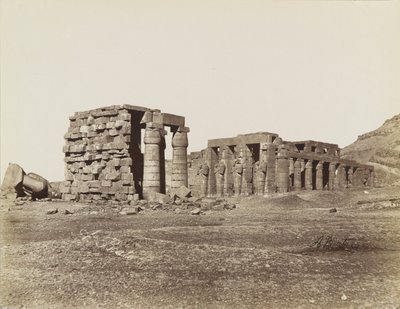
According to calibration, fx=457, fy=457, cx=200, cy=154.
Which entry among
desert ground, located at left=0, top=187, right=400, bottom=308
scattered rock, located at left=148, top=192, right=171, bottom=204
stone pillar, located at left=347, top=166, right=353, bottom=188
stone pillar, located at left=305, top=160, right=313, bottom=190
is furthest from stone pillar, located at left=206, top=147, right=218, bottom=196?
desert ground, located at left=0, top=187, right=400, bottom=308

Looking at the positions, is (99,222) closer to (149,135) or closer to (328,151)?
(149,135)

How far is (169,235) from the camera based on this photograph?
10891 mm

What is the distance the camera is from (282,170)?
30797 millimetres

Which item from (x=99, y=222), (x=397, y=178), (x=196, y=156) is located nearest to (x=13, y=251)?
(x=99, y=222)

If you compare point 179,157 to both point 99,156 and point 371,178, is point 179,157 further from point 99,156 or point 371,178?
point 371,178

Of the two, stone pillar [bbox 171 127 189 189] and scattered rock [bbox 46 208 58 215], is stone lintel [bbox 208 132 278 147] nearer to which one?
stone pillar [bbox 171 127 189 189]

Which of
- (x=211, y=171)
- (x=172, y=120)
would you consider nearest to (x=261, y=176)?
(x=211, y=171)

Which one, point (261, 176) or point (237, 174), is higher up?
point (237, 174)

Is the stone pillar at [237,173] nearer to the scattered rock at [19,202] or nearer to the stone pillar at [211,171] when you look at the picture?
the stone pillar at [211,171]

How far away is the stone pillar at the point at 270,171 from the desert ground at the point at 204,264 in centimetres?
1684

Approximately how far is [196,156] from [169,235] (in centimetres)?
2817

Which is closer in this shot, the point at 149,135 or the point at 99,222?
the point at 99,222

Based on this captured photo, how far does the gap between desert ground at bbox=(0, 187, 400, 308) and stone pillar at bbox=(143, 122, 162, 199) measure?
625 cm
